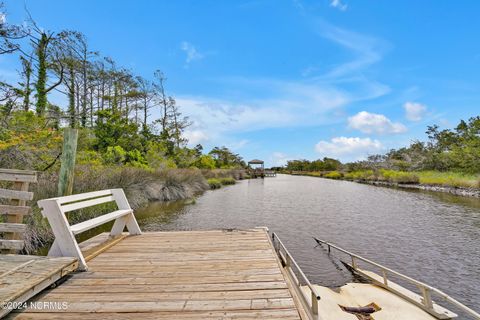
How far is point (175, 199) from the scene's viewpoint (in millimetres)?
12609

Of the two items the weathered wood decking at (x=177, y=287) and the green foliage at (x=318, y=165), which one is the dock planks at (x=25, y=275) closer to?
the weathered wood decking at (x=177, y=287)

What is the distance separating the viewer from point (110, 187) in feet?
28.6

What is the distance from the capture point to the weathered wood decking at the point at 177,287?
182 centimetres

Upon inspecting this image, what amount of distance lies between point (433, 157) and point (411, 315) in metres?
31.6

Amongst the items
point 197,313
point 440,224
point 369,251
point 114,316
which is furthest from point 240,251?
point 440,224

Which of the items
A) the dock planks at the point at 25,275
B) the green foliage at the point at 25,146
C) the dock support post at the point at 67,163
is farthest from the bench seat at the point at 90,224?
the green foliage at the point at 25,146

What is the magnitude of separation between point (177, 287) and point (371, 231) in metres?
6.58

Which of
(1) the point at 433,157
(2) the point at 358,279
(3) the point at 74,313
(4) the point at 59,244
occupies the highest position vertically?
(1) the point at 433,157

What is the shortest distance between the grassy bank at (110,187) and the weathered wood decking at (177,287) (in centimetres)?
271

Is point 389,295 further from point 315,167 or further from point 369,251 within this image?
point 315,167

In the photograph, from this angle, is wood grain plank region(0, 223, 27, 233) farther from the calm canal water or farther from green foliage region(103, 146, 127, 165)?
green foliage region(103, 146, 127, 165)

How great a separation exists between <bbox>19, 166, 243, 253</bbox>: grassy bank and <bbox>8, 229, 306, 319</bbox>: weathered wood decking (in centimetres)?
271

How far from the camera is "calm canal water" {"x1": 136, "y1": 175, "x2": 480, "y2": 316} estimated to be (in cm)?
434

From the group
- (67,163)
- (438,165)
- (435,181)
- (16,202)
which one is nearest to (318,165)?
(438,165)
